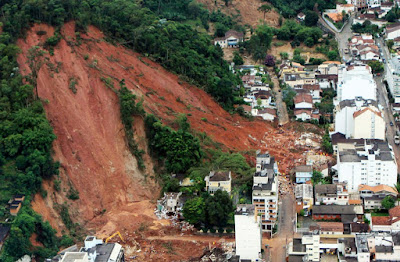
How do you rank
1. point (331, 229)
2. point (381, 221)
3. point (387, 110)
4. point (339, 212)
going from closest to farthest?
point (331, 229) → point (381, 221) → point (339, 212) → point (387, 110)

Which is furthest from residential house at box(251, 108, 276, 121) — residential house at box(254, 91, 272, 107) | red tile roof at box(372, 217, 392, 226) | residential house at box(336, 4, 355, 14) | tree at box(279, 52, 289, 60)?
residential house at box(336, 4, 355, 14)

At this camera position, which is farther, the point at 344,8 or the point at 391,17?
the point at 344,8

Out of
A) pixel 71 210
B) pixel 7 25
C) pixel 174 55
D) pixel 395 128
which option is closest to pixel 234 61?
pixel 174 55

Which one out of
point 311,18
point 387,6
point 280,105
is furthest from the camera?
point 387,6

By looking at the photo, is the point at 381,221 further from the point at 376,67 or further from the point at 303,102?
the point at 376,67

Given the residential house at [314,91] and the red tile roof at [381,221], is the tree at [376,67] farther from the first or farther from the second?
the red tile roof at [381,221]

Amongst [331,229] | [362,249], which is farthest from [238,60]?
[362,249]

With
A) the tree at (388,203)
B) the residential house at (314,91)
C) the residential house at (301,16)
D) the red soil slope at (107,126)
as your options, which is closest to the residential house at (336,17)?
the residential house at (301,16)

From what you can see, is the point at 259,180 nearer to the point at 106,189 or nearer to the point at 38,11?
the point at 106,189

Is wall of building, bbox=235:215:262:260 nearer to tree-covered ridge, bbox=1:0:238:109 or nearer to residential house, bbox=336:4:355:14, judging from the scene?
tree-covered ridge, bbox=1:0:238:109
